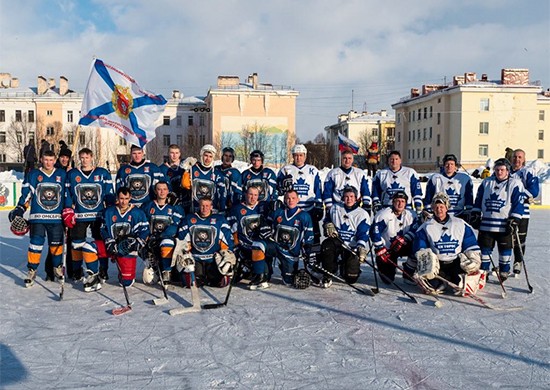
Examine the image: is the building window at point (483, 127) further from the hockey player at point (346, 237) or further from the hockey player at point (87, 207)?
the hockey player at point (87, 207)

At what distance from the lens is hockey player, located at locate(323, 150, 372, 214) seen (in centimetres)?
584

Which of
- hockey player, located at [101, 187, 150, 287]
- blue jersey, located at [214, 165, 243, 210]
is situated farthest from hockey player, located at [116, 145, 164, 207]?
blue jersey, located at [214, 165, 243, 210]

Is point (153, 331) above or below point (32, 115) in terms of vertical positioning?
below

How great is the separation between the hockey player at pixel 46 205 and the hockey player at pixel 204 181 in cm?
125

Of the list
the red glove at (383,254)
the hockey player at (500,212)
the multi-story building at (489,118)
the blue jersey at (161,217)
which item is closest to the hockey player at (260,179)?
the blue jersey at (161,217)

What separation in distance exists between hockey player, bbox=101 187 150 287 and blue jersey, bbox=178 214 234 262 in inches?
15.8

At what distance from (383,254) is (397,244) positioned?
0.58ft

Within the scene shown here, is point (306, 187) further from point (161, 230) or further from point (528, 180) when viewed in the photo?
point (528, 180)

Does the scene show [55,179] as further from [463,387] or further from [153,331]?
[463,387]

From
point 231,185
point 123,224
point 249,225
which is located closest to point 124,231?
point 123,224

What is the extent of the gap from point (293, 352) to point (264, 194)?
260 cm

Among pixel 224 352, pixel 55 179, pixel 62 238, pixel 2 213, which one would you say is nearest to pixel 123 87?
pixel 55 179

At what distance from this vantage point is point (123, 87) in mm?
6027

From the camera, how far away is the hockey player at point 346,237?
5.16 meters
